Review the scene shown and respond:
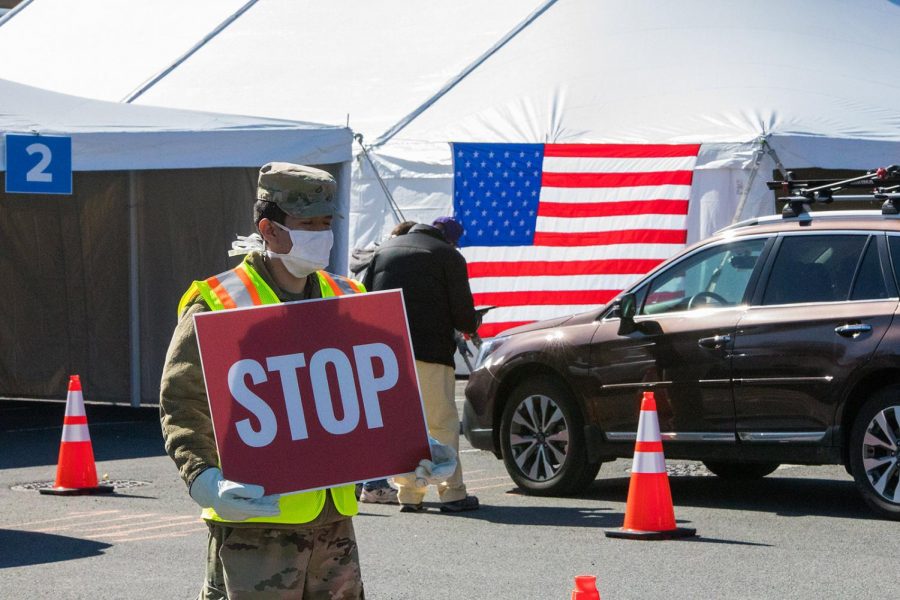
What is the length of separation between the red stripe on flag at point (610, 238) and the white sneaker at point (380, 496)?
22.3ft

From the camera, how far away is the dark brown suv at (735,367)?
30.2 ft

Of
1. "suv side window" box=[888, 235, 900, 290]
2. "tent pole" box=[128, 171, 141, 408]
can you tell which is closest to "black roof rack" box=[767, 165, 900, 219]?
"suv side window" box=[888, 235, 900, 290]

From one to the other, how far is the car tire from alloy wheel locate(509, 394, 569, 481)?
6.56ft

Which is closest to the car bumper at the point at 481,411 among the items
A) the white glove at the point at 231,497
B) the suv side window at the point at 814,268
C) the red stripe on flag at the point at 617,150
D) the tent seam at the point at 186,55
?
the suv side window at the point at 814,268

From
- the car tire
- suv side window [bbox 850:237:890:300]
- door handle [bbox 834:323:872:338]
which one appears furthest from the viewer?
suv side window [bbox 850:237:890:300]

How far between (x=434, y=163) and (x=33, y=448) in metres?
5.69

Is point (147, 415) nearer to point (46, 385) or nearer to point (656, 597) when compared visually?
point (46, 385)

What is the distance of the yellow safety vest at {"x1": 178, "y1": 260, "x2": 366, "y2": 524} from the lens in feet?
12.6

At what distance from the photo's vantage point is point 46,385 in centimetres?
1730

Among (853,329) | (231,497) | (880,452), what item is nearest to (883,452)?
(880,452)

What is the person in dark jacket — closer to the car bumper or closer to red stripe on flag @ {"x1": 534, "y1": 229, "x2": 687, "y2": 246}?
the car bumper

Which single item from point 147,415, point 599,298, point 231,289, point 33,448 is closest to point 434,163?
point 599,298

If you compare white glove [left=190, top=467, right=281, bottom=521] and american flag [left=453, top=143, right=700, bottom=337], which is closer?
white glove [left=190, top=467, right=281, bottom=521]

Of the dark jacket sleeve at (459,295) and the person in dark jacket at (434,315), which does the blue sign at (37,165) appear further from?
the dark jacket sleeve at (459,295)
